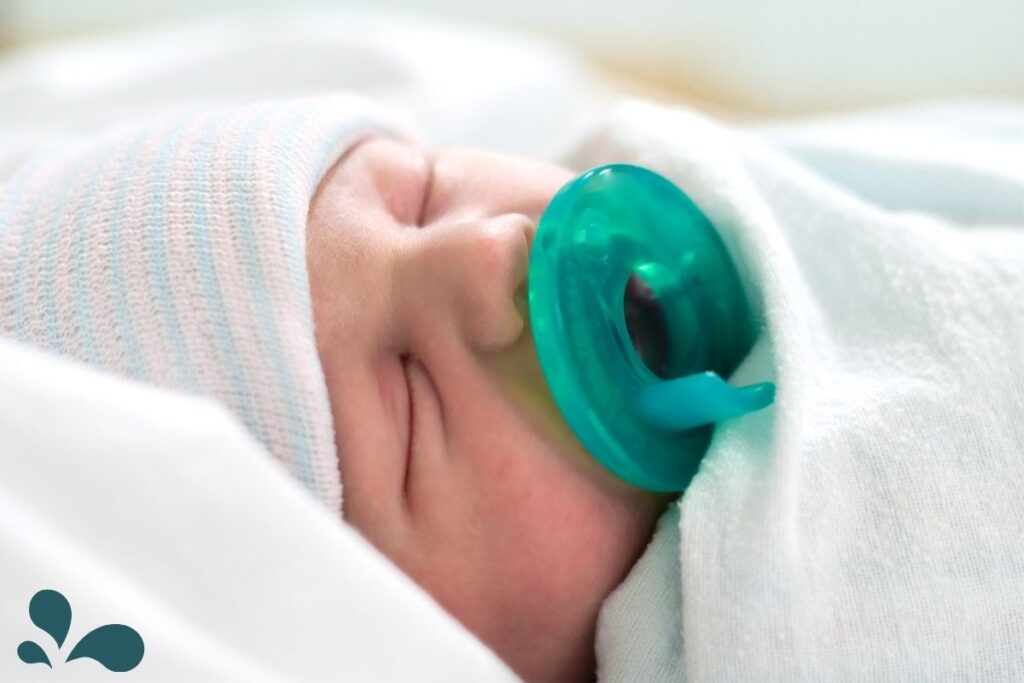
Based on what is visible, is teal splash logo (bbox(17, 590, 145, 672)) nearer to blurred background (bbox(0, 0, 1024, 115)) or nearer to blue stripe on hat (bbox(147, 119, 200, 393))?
blue stripe on hat (bbox(147, 119, 200, 393))

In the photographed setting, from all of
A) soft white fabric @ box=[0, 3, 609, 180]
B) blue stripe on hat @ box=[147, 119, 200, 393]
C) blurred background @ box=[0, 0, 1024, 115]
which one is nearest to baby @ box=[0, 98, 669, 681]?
blue stripe on hat @ box=[147, 119, 200, 393]

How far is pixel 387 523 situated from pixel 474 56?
89 centimetres

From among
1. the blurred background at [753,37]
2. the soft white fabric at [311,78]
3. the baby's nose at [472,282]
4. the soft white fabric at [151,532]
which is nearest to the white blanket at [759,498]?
the soft white fabric at [151,532]

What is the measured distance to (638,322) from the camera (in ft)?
2.59

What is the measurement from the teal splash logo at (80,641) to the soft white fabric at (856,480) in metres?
0.30

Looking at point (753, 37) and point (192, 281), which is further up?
point (192, 281)

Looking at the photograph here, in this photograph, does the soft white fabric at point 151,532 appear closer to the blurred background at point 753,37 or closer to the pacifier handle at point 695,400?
the pacifier handle at point 695,400

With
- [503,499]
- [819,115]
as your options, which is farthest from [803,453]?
[819,115]

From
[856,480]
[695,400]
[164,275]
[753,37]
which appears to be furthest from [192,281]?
[753,37]

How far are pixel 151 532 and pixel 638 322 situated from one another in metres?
0.41

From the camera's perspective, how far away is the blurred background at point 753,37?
1588 mm

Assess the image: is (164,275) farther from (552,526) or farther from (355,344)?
(552,526)

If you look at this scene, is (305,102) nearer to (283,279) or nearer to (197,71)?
(283,279)

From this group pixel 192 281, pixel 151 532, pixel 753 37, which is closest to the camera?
pixel 151 532
